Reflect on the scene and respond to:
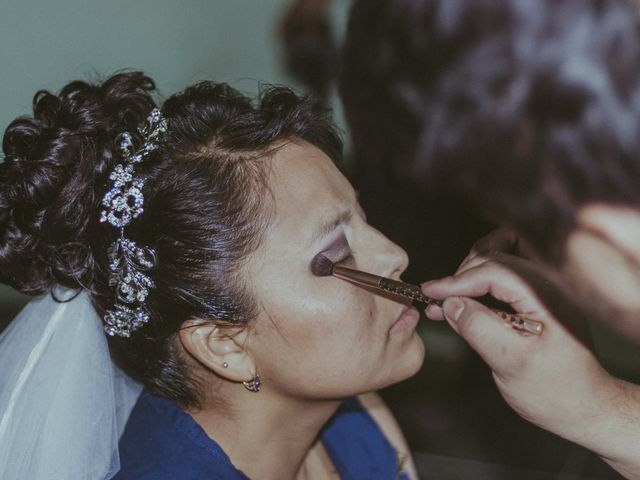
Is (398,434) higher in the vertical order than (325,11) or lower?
lower

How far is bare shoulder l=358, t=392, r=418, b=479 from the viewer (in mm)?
1221

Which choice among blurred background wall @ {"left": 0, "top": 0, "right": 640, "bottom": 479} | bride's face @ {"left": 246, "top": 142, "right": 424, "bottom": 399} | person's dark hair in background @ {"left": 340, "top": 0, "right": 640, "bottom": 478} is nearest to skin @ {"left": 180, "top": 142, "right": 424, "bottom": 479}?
bride's face @ {"left": 246, "top": 142, "right": 424, "bottom": 399}

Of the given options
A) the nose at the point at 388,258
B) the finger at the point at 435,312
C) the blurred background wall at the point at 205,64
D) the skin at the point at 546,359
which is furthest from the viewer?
the blurred background wall at the point at 205,64

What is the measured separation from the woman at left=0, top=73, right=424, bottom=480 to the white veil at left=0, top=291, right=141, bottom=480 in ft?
0.05

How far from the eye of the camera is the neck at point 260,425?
3.11 feet

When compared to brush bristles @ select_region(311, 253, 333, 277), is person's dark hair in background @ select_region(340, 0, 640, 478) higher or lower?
higher

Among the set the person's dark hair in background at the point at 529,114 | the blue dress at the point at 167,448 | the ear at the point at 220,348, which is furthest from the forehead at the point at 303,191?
the person's dark hair in background at the point at 529,114

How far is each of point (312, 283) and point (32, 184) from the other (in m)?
0.36

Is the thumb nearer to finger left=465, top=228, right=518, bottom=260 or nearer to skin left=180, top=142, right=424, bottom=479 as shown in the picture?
finger left=465, top=228, right=518, bottom=260

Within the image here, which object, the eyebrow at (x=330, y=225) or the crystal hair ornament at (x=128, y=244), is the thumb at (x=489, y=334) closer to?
the eyebrow at (x=330, y=225)

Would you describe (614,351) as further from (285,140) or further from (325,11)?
(325,11)

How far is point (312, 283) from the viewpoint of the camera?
0.86 meters

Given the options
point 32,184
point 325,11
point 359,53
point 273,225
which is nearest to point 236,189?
point 273,225

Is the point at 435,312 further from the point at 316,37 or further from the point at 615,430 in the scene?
the point at 316,37
